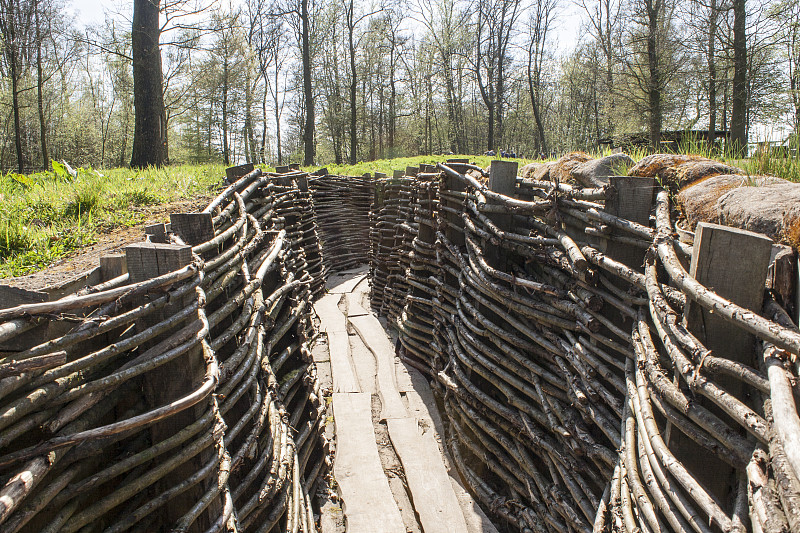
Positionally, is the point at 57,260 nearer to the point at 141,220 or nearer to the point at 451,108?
Answer: the point at 141,220

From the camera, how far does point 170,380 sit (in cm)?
171

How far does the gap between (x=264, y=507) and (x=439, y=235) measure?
3025mm

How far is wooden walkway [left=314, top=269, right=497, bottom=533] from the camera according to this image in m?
3.01

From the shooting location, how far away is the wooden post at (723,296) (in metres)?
1.38

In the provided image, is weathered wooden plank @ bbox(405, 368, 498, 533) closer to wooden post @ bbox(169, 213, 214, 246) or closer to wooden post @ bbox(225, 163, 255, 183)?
wooden post @ bbox(169, 213, 214, 246)

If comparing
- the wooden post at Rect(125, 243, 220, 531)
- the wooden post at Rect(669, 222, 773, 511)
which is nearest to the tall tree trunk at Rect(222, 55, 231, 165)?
the wooden post at Rect(125, 243, 220, 531)

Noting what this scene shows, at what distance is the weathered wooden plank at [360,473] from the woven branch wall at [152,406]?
15.4 inches

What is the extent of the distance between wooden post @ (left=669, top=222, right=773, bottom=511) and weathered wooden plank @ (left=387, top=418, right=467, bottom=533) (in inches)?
69.0

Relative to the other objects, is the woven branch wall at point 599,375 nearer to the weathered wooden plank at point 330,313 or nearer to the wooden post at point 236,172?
the wooden post at point 236,172

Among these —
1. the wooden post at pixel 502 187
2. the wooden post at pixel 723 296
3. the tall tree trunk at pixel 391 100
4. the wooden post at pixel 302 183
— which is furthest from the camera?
the tall tree trunk at pixel 391 100

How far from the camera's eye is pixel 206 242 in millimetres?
2236

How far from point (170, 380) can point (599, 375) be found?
70.9 inches

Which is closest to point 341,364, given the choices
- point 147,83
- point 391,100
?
point 147,83

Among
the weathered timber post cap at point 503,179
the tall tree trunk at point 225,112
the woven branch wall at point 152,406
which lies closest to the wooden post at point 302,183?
the weathered timber post cap at point 503,179
